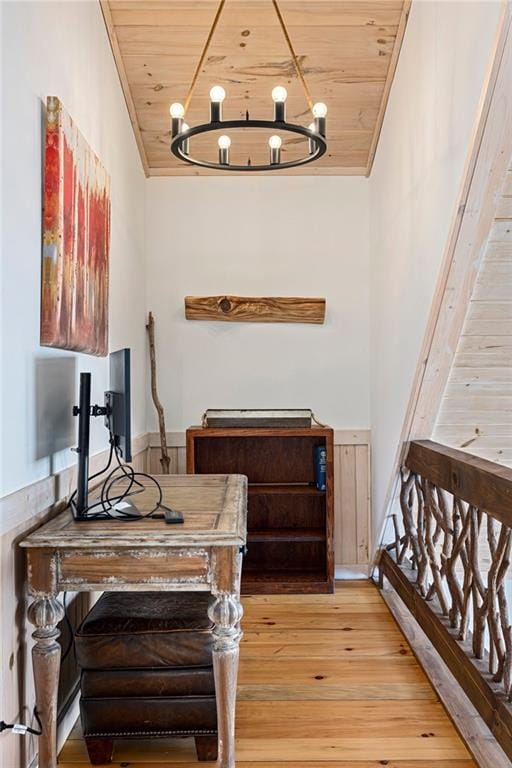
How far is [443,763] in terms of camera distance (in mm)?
2068

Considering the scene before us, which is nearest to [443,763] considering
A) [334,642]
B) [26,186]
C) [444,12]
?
[334,642]

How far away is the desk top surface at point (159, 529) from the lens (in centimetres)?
183

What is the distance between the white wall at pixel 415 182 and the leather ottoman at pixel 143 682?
157 centimetres

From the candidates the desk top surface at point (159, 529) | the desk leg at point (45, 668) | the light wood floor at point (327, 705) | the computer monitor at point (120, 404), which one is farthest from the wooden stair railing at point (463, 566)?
the desk leg at point (45, 668)

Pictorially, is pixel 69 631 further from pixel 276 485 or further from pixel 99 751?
pixel 276 485

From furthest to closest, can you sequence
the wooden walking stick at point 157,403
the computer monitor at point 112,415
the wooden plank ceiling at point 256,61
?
the wooden walking stick at point 157,403 < the wooden plank ceiling at point 256,61 < the computer monitor at point 112,415

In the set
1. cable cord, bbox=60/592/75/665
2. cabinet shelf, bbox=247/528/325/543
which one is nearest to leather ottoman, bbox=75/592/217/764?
cable cord, bbox=60/592/75/665

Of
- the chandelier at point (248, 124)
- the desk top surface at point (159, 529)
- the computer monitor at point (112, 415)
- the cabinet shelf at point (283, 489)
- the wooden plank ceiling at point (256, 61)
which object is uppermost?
the wooden plank ceiling at point (256, 61)

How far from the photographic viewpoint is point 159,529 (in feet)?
6.22

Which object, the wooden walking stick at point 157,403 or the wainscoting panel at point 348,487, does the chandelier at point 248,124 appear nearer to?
the wooden walking stick at point 157,403

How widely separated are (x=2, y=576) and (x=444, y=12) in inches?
98.4

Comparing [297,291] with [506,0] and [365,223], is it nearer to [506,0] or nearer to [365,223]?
[365,223]

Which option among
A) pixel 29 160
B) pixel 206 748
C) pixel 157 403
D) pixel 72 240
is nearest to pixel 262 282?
pixel 157 403

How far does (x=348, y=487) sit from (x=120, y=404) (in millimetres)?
2293
